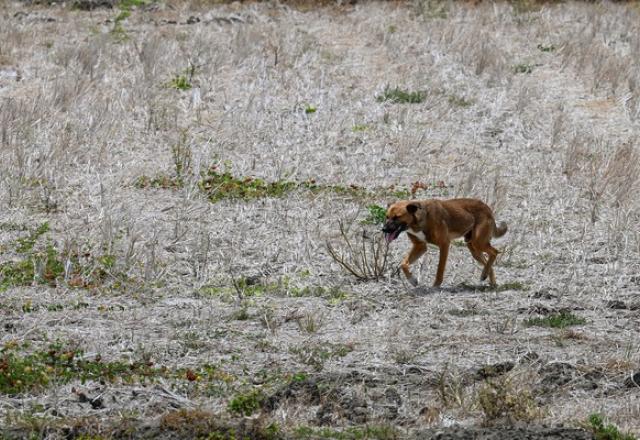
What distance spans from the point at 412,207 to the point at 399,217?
0.14m

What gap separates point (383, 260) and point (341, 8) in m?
16.2

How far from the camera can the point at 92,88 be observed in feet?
55.7

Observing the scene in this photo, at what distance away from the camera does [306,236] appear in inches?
450

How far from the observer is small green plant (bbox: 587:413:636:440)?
666 centimetres

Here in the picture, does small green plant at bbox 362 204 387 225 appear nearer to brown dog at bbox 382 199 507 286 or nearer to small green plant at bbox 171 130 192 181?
brown dog at bbox 382 199 507 286

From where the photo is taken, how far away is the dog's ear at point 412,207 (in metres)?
9.87

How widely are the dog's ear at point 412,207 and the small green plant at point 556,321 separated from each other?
54.7 inches

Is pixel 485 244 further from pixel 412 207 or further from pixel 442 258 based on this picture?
pixel 412 207

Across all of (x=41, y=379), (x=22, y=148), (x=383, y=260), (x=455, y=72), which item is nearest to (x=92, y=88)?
(x=22, y=148)

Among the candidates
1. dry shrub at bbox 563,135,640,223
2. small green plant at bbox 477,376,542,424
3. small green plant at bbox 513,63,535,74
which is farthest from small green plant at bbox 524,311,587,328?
small green plant at bbox 513,63,535,74

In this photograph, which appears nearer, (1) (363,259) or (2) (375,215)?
(1) (363,259)

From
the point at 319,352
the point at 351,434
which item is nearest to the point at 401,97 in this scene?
the point at 319,352

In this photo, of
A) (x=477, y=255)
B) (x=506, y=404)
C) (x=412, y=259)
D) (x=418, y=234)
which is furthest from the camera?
(x=477, y=255)

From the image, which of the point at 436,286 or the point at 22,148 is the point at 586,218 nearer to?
the point at 436,286
